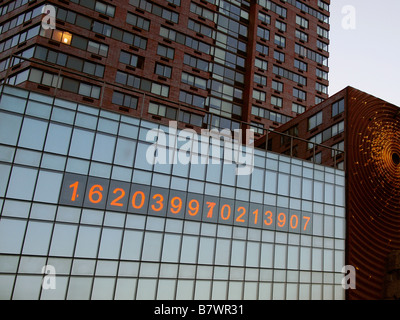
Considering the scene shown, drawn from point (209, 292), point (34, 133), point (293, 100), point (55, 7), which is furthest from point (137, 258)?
point (293, 100)

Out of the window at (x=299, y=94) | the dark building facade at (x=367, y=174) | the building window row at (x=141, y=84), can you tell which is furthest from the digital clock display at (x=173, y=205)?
the window at (x=299, y=94)

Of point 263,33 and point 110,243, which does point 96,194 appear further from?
point 263,33

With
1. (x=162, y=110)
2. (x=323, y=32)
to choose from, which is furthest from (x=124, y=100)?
(x=323, y=32)

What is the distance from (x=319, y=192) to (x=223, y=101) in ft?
76.5

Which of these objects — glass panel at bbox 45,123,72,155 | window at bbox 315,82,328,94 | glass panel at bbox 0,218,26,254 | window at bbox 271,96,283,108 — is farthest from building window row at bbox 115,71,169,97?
window at bbox 315,82,328,94

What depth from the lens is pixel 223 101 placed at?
53.5m

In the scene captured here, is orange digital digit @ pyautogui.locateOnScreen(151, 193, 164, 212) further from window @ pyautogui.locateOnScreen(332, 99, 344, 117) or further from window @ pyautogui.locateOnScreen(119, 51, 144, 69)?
window @ pyautogui.locateOnScreen(119, 51, 144, 69)

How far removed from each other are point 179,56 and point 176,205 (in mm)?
25473

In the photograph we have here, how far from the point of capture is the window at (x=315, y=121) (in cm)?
4153

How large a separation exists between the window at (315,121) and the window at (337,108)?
246 centimetres

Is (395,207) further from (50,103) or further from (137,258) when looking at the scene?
(50,103)

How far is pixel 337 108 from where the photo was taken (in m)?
38.6

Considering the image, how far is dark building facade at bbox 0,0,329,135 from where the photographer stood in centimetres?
4034

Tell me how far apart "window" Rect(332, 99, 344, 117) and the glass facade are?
895 cm
